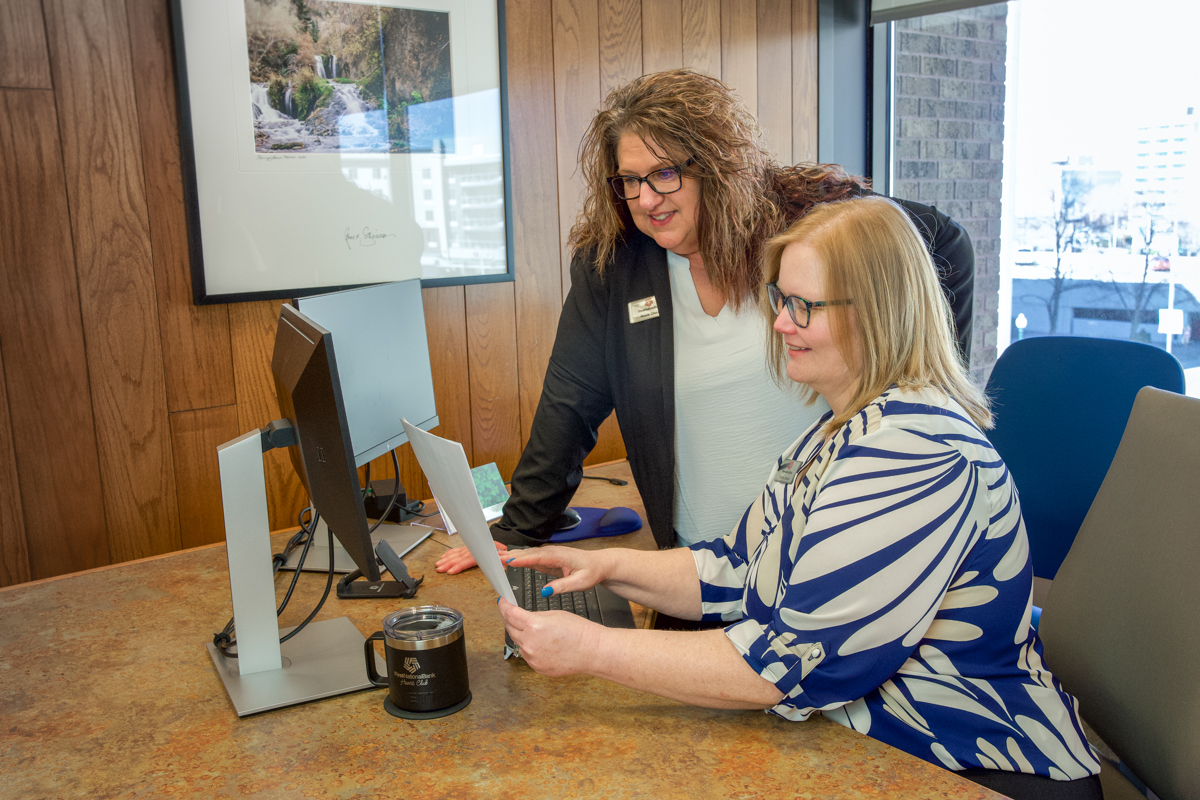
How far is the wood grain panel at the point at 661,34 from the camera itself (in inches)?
108

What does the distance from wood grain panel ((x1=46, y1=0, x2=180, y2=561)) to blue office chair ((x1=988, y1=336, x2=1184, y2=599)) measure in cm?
198

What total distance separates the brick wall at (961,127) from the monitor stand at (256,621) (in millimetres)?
2784

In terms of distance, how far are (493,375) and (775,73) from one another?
1.56 metres

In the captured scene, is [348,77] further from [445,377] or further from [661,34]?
[661,34]

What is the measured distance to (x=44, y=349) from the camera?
6.02 ft

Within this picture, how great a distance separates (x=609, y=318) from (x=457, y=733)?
99cm

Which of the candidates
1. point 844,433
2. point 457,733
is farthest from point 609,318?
point 457,733

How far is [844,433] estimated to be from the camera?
1083 millimetres

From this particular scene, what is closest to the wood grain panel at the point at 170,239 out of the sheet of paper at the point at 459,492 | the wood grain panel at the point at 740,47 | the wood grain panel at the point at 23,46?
the wood grain panel at the point at 23,46

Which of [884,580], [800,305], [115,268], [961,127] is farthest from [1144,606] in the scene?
[961,127]

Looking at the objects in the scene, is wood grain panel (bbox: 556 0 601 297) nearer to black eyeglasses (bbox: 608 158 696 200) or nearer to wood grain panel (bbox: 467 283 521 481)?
wood grain panel (bbox: 467 283 521 481)

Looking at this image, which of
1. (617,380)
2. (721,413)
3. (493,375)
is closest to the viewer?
(721,413)

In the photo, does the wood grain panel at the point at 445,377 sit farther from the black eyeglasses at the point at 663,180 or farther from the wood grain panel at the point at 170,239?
the black eyeglasses at the point at 663,180

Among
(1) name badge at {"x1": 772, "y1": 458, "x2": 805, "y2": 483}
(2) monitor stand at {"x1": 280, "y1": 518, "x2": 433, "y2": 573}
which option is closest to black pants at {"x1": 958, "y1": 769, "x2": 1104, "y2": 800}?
(1) name badge at {"x1": 772, "y1": 458, "x2": 805, "y2": 483}
